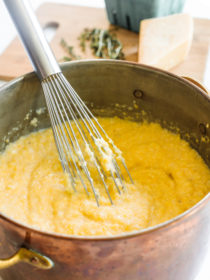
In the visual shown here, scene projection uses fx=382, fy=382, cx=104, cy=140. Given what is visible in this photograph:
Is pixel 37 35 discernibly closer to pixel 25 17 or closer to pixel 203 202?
pixel 25 17

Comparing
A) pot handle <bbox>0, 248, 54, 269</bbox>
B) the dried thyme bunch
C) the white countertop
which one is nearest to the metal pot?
pot handle <bbox>0, 248, 54, 269</bbox>

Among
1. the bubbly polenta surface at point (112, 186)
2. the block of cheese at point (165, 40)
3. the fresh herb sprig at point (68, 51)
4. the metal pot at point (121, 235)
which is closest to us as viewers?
the metal pot at point (121, 235)

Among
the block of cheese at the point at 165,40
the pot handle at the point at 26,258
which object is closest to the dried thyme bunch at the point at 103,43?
the block of cheese at the point at 165,40

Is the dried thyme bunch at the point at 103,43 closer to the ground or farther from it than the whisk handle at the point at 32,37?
closer to the ground

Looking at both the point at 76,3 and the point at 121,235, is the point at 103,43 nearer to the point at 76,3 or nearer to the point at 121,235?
the point at 76,3

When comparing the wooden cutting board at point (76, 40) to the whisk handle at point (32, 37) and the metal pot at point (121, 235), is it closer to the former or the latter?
the metal pot at point (121, 235)

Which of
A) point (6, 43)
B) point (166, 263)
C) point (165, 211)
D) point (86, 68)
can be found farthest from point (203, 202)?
point (6, 43)

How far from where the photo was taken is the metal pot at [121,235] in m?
0.64

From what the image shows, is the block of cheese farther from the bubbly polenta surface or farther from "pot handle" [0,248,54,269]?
"pot handle" [0,248,54,269]

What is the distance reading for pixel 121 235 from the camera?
2.00 feet

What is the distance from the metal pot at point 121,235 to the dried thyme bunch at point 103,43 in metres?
0.45

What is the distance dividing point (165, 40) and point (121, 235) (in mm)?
1095

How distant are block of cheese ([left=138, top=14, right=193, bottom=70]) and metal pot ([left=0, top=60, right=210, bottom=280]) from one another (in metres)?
0.34

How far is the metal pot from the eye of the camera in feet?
2.09
